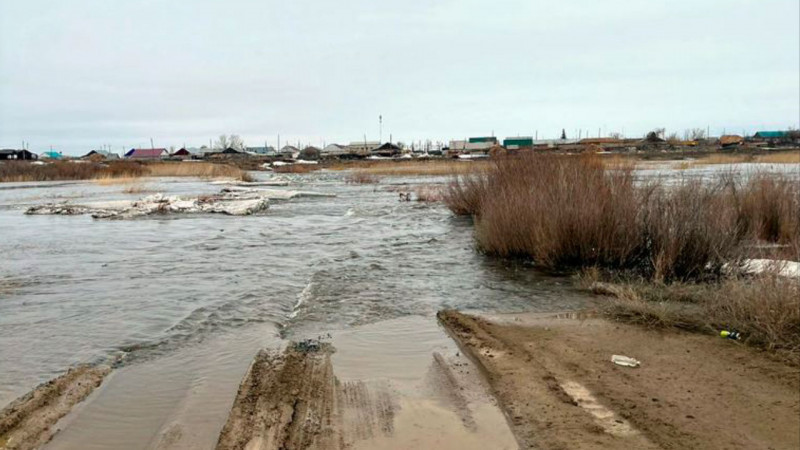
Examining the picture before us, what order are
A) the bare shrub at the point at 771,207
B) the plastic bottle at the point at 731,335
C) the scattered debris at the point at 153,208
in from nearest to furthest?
the plastic bottle at the point at 731,335 < the bare shrub at the point at 771,207 < the scattered debris at the point at 153,208

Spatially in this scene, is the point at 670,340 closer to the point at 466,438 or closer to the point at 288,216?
the point at 466,438

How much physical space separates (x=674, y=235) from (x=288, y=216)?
15.7 metres

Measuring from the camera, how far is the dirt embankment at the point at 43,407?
4.30 meters

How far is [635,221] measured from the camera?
32.9 feet

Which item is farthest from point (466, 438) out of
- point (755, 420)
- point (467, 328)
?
point (467, 328)

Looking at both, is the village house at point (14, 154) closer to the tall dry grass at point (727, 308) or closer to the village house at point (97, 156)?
the village house at point (97, 156)

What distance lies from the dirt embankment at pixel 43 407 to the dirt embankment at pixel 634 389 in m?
3.53

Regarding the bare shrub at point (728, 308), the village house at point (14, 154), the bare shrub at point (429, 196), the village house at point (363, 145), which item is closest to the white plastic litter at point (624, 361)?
the bare shrub at point (728, 308)

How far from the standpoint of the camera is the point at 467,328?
22.5 feet

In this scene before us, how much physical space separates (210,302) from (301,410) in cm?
464

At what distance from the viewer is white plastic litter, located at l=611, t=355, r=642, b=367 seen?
18.0 ft

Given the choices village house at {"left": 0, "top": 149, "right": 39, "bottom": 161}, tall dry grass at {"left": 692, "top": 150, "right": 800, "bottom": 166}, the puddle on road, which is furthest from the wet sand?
village house at {"left": 0, "top": 149, "right": 39, "bottom": 161}

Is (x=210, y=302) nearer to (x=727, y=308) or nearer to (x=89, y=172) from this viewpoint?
(x=727, y=308)

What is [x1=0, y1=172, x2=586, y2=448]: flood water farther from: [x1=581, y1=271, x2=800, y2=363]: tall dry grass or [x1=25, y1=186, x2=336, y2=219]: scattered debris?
[x1=25, y1=186, x2=336, y2=219]: scattered debris
